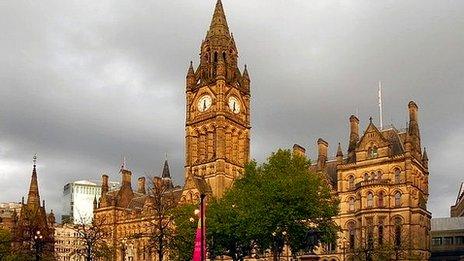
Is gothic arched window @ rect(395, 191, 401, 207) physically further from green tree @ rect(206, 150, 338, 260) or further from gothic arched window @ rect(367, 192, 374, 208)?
green tree @ rect(206, 150, 338, 260)

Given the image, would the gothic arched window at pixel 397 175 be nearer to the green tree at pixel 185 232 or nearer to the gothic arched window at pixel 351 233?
the gothic arched window at pixel 351 233

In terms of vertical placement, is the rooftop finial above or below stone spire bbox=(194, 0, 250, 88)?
above

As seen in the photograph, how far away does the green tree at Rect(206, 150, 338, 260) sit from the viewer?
217 ft

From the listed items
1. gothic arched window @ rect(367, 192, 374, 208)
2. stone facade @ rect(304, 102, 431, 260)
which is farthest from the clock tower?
gothic arched window @ rect(367, 192, 374, 208)

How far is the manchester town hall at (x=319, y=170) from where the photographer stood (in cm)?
8056

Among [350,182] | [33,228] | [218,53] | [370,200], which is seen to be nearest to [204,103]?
[218,53]

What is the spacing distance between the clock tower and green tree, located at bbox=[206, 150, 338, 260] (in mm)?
32403

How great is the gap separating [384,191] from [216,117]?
39.2m

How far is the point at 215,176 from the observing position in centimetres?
10756

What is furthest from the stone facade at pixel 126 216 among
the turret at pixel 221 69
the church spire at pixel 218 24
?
the church spire at pixel 218 24

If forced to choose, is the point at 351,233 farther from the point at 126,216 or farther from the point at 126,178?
the point at 126,178

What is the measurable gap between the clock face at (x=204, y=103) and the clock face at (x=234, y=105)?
4194 mm

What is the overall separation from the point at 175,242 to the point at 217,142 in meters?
38.3

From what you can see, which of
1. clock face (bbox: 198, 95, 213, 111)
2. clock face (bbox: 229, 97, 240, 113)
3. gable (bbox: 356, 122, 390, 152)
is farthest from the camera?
clock face (bbox: 229, 97, 240, 113)
